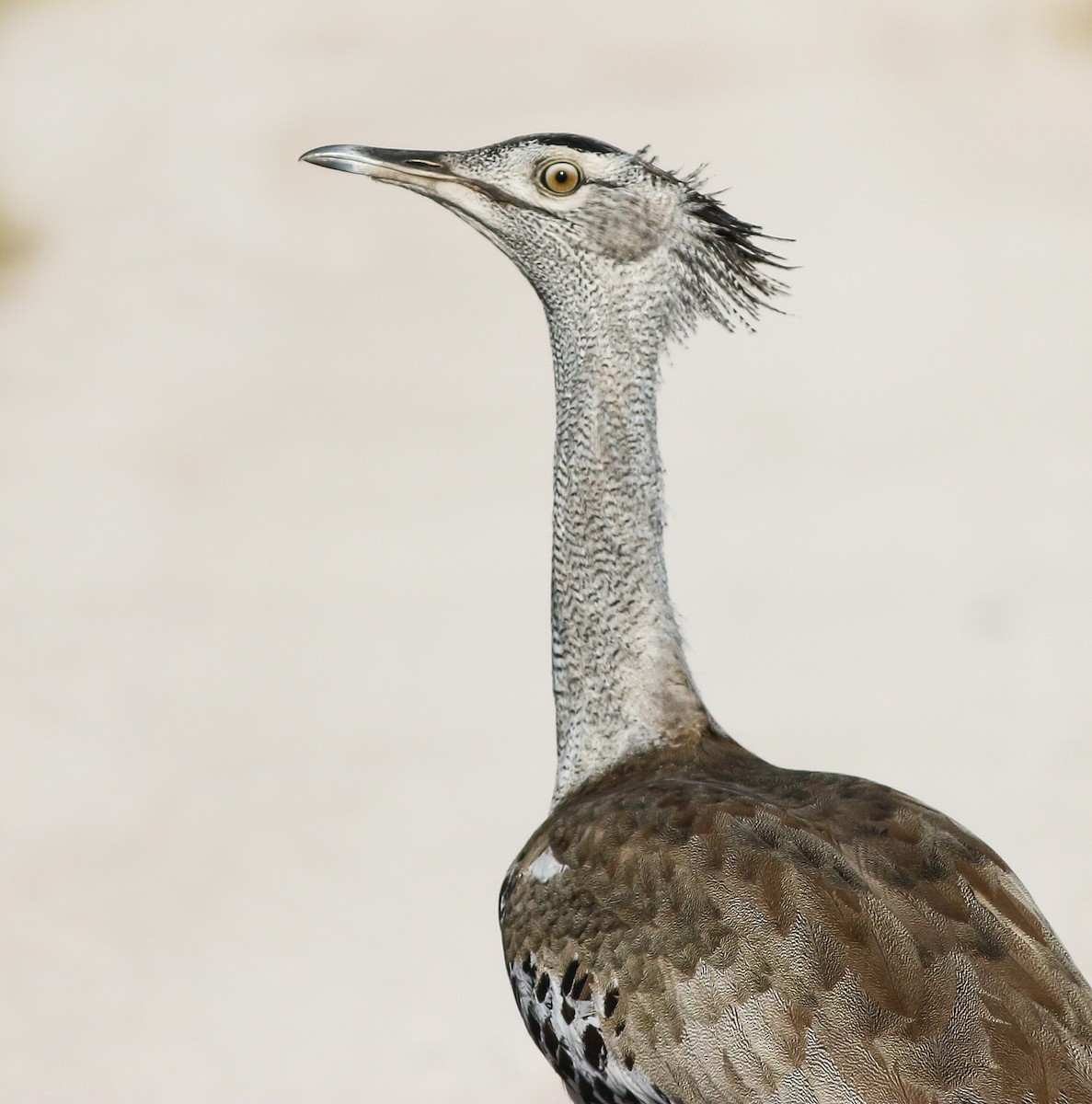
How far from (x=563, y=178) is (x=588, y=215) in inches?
3.2

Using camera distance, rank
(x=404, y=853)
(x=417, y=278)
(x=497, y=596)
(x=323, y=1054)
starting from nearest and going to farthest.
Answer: (x=323, y=1054), (x=404, y=853), (x=497, y=596), (x=417, y=278)

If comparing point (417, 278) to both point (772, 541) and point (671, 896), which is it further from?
point (671, 896)

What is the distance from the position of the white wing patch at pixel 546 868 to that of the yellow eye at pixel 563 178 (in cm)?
117

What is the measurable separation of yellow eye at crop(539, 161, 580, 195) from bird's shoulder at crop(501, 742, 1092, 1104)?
1077 mm

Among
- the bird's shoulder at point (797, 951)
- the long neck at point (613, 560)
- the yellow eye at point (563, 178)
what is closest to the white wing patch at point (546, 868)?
the bird's shoulder at point (797, 951)

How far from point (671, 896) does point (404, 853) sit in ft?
9.36

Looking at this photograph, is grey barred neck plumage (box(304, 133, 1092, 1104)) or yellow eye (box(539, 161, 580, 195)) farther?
yellow eye (box(539, 161, 580, 195))

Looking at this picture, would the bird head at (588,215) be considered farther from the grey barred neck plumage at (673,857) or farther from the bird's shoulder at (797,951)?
the bird's shoulder at (797,951)

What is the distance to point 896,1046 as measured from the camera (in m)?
2.38

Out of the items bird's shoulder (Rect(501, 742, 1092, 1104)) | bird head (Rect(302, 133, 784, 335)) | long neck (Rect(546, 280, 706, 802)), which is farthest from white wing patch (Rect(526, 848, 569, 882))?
bird head (Rect(302, 133, 784, 335))

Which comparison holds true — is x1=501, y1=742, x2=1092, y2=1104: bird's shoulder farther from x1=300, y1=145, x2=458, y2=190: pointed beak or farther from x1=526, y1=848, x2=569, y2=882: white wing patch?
x1=300, y1=145, x2=458, y2=190: pointed beak

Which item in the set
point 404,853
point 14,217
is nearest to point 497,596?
point 404,853

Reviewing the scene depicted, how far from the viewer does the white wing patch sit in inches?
112

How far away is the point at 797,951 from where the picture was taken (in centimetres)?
252
